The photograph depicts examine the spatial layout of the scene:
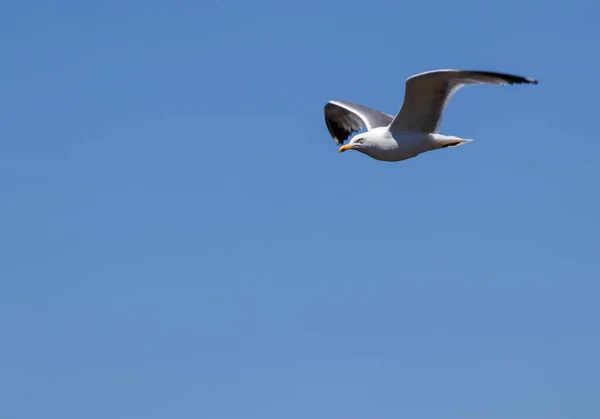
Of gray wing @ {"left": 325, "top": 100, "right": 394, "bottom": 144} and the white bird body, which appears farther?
gray wing @ {"left": 325, "top": 100, "right": 394, "bottom": 144}

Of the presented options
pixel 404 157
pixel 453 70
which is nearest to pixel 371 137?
pixel 404 157

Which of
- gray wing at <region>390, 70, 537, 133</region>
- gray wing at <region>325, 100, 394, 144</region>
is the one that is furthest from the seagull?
gray wing at <region>325, 100, 394, 144</region>

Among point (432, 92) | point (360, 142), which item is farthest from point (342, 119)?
point (432, 92)

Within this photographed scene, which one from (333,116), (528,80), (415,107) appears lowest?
(528,80)

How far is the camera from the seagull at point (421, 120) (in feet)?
50.6

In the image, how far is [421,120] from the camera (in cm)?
1666

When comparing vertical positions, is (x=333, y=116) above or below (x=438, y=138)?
above

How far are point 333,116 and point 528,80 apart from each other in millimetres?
7796

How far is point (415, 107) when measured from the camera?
53.8 ft

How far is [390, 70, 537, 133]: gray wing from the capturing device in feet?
49.8

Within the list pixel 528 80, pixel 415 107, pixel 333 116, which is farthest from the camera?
pixel 333 116

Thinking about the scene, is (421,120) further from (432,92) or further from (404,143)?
(432,92)

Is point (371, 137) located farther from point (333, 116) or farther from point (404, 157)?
point (333, 116)

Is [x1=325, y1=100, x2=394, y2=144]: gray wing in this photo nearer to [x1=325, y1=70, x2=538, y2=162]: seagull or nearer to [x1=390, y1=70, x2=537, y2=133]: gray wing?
[x1=325, y1=70, x2=538, y2=162]: seagull
